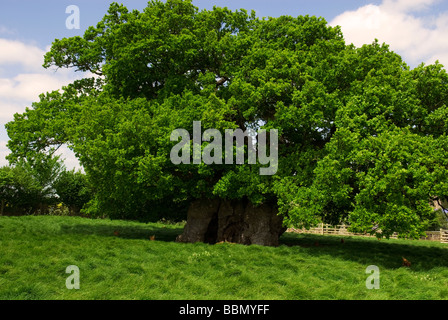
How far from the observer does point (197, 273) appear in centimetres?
1415

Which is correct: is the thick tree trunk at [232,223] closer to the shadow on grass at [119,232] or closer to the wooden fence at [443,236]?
the shadow on grass at [119,232]

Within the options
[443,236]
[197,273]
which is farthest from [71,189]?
[443,236]

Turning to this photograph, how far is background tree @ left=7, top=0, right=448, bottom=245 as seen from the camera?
17312 millimetres

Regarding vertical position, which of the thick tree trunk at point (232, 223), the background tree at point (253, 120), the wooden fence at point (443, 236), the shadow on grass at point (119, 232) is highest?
the background tree at point (253, 120)

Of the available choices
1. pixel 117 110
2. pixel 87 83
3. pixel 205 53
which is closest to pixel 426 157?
pixel 205 53

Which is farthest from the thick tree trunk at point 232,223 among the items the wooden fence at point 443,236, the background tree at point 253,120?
the wooden fence at point 443,236

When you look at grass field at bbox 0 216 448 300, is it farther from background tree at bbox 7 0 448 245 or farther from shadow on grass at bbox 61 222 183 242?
shadow on grass at bbox 61 222 183 242

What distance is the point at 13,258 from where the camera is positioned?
14.2m

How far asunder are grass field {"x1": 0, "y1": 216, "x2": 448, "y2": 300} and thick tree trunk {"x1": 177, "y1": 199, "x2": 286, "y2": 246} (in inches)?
156

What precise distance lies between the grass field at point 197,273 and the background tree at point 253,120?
2.26m

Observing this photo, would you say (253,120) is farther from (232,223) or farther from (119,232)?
(119,232)

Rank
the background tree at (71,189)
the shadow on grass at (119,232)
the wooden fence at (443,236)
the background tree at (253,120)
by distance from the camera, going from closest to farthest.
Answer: the background tree at (253,120)
the shadow on grass at (119,232)
the wooden fence at (443,236)
the background tree at (71,189)

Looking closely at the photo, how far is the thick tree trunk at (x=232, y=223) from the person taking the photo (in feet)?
77.2

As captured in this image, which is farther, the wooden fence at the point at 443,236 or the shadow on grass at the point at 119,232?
the wooden fence at the point at 443,236
